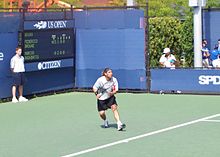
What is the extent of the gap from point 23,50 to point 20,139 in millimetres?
8342

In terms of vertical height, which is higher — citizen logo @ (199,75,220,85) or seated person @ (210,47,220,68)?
seated person @ (210,47,220,68)

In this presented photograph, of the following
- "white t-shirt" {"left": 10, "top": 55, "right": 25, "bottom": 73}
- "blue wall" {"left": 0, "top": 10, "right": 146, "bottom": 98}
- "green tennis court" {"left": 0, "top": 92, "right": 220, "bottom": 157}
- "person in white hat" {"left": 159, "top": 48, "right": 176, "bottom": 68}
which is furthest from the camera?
"person in white hat" {"left": 159, "top": 48, "right": 176, "bottom": 68}

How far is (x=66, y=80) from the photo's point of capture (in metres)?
24.6

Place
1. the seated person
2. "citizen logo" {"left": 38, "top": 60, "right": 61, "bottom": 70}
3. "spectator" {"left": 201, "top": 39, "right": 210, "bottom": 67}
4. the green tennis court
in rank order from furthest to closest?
"spectator" {"left": 201, "top": 39, "right": 210, "bottom": 67} → the seated person → "citizen logo" {"left": 38, "top": 60, "right": 61, "bottom": 70} → the green tennis court

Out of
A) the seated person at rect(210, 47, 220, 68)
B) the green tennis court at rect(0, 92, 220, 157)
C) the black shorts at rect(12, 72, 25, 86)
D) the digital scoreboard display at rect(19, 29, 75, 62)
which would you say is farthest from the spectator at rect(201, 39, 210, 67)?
the black shorts at rect(12, 72, 25, 86)

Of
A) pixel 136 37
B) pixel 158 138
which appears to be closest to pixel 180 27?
pixel 136 37

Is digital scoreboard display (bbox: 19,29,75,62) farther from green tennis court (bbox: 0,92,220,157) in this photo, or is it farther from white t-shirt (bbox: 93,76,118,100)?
white t-shirt (bbox: 93,76,118,100)

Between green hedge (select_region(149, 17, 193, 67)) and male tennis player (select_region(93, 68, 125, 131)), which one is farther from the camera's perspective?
green hedge (select_region(149, 17, 193, 67))

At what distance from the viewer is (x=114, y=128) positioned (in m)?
15.4

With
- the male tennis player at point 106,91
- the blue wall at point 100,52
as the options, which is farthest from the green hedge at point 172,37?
the male tennis player at point 106,91

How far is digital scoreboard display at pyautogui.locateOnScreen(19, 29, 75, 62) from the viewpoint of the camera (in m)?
22.4

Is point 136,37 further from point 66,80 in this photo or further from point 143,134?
point 143,134

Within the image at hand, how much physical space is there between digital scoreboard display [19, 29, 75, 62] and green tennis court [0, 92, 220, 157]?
5.36 ft

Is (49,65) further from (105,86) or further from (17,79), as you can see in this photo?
(105,86)
